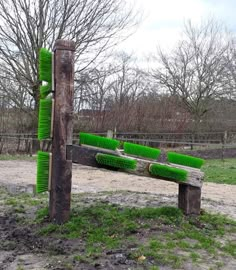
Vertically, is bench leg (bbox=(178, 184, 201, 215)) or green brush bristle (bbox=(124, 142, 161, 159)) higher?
green brush bristle (bbox=(124, 142, 161, 159))

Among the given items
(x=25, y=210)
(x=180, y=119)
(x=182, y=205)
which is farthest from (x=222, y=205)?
(x=180, y=119)

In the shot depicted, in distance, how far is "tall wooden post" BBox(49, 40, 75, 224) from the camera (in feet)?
15.5

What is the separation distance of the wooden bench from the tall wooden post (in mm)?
135

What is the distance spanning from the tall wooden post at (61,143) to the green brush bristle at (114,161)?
33 cm

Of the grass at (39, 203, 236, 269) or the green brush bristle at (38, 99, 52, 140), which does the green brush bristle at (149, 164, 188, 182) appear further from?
the green brush bristle at (38, 99, 52, 140)

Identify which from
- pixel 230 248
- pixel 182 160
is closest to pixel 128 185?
pixel 182 160

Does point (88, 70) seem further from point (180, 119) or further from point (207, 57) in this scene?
point (207, 57)

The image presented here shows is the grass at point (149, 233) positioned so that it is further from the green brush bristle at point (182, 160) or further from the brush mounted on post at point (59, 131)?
the green brush bristle at point (182, 160)

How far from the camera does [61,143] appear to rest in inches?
185

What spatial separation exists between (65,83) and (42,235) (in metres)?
1.60

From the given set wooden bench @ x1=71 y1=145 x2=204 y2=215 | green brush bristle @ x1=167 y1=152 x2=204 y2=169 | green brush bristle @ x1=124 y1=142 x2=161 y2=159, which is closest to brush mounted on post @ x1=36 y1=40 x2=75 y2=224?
wooden bench @ x1=71 y1=145 x2=204 y2=215

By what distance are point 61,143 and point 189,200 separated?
1.63m

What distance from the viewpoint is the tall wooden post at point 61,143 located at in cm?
471

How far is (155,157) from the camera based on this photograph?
5.11m
